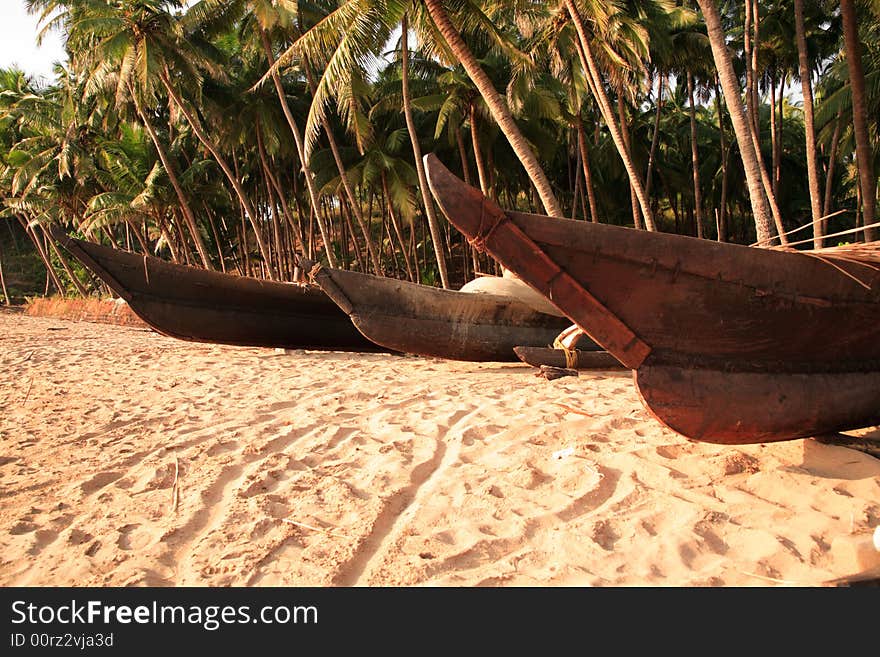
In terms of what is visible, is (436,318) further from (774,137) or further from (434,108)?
(774,137)

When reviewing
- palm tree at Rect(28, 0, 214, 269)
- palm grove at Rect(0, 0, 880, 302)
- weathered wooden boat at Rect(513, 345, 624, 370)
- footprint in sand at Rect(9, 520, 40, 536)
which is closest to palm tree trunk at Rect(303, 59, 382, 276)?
palm grove at Rect(0, 0, 880, 302)

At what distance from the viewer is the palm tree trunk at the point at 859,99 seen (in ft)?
27.3

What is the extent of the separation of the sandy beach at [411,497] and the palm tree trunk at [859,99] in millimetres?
7511

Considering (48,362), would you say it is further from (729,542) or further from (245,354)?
(729,542)

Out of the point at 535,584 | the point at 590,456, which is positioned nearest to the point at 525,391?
the point at 590,456

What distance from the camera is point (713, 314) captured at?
8.84 feet

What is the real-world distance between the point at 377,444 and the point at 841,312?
2741mm

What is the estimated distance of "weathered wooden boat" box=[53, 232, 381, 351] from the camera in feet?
21.8

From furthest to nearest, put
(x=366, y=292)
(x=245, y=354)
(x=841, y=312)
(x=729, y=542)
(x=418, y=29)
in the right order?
(x=418, y=29) → (x=245, y=354) → (x=366, y=292) → (x=841, y=312) → (x=729, y=542)

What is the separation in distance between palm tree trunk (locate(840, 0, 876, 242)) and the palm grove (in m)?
0.04

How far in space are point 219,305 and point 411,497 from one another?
17.8 ft

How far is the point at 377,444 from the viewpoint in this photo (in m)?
3.46

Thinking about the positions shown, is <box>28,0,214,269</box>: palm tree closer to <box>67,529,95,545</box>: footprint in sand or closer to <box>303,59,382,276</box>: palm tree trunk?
<box>303,59,382,276</box>: palm tree trunk
